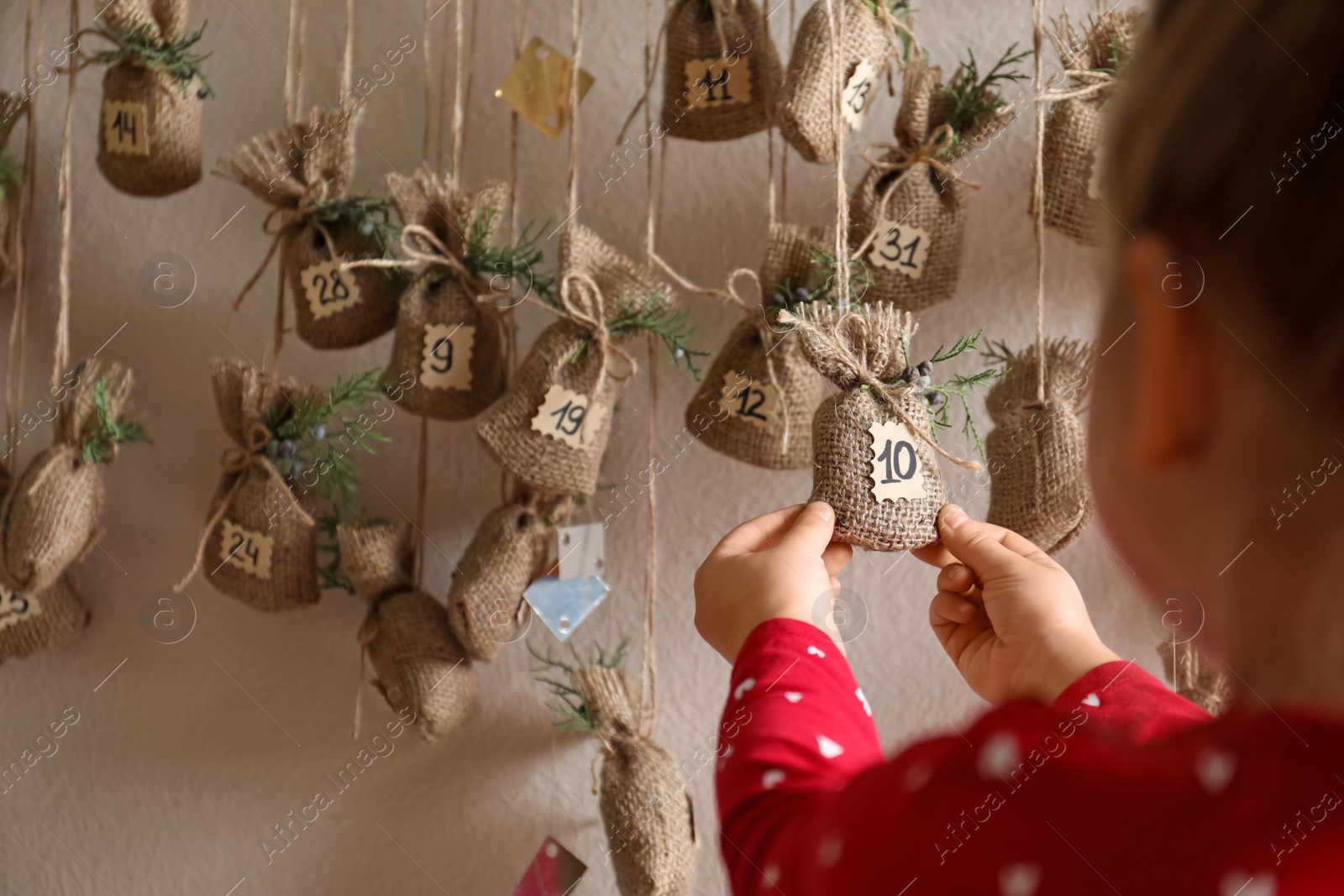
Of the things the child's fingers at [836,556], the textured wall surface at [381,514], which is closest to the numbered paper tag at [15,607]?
the textured wall surface at [381,514]

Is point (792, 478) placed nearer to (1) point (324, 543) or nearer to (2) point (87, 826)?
(1) point (324, 543)

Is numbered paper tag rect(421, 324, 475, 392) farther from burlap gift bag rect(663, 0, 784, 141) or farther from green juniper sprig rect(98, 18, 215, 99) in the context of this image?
green juniper sprig rect(98, 18, 215, 99)

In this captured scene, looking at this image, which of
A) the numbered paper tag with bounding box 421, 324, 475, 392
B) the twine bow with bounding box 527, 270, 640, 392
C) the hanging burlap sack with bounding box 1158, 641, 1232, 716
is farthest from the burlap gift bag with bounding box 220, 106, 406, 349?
the hanging burlap sack with bounding box 1158, 641, 1232, 716

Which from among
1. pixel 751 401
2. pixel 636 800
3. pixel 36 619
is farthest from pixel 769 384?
pixel 36 619

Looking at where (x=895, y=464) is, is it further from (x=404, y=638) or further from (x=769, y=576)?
(x=404, y=638)

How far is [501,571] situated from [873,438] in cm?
44

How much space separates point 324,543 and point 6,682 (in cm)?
51

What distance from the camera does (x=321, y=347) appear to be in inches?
40.7

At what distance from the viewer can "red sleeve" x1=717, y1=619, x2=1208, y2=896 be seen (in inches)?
15.4

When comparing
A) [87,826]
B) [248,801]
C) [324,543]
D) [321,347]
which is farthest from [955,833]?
[87,826]

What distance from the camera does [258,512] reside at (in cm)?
104

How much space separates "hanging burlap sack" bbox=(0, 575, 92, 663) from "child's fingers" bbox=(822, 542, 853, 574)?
95cm

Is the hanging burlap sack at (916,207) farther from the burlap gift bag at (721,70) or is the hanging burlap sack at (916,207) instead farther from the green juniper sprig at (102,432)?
the green juniper sprig at (102,432)

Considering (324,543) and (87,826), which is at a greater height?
(324,543)
